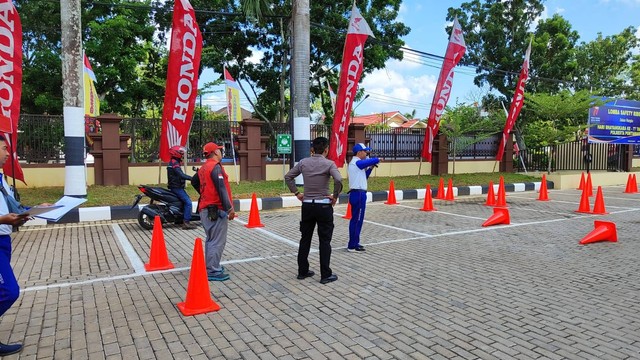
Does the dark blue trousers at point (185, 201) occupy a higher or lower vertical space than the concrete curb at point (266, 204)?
higher

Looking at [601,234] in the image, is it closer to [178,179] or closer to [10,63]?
[178,179]

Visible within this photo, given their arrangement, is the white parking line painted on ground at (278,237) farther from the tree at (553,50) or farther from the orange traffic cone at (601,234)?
the tree at (553,50)

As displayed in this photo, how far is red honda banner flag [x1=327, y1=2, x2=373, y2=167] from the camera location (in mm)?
12352

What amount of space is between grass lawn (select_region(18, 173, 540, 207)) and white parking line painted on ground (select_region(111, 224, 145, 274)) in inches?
85.3

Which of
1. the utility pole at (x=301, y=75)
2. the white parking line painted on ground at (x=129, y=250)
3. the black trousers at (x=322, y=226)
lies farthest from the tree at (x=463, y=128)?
the black trousers at (x=322, y=226)

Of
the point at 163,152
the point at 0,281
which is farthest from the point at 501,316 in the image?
the point at 163,152

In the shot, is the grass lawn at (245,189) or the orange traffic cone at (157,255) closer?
the orange traffic cone at (157,255)

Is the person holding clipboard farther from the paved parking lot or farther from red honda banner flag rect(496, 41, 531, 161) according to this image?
red honda banner flag rect(496, 41, 531, 161)

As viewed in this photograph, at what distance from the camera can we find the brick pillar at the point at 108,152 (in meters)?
12.4

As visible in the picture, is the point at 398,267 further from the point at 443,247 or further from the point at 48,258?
the point at 48,258

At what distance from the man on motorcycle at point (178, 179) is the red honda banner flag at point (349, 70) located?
545 centimetres

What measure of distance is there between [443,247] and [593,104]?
1633cm

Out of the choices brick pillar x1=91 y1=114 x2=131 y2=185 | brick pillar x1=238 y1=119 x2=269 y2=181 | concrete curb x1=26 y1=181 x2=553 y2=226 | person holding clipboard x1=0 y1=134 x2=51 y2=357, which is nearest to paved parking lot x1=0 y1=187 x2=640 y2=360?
person holding clipboard x1=0 y1=134 x2=51 y2=357

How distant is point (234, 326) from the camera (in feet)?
12.6
